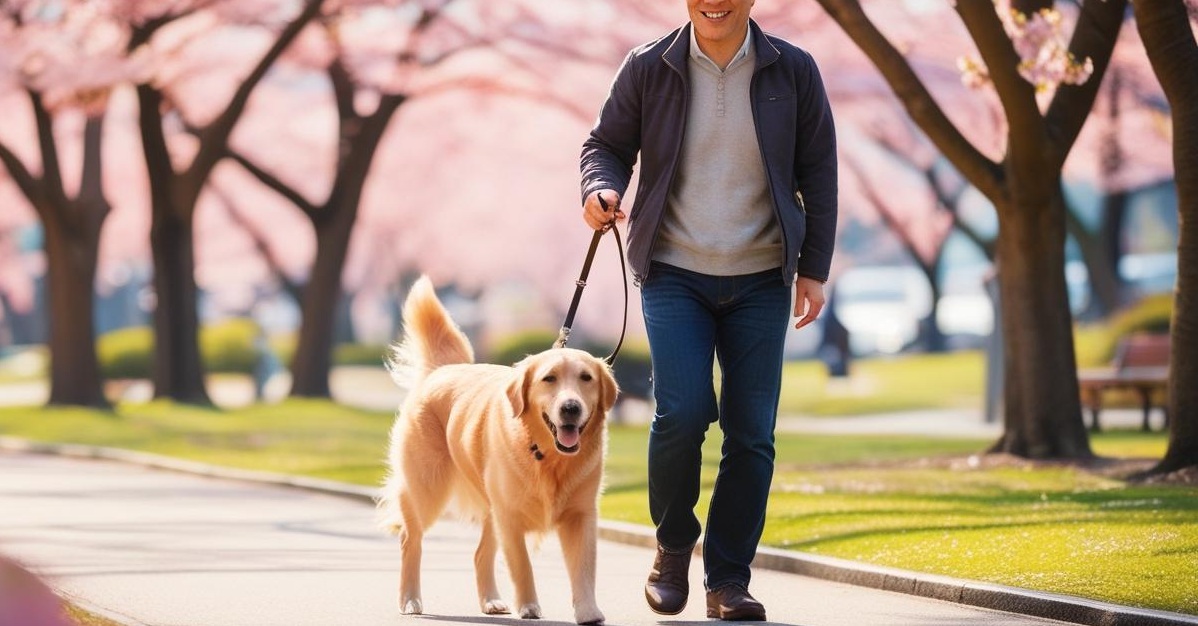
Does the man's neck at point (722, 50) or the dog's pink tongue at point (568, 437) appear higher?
the man's neck at point (722, 50)

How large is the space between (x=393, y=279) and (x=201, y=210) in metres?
5.93

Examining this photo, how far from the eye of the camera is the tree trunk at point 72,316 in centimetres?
2833

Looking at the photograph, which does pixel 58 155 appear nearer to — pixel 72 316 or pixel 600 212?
pixel 72 316

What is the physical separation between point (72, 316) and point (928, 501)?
1892 centimetres

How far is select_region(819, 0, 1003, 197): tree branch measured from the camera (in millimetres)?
14375

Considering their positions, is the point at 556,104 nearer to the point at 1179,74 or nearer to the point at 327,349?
the point at 327,349

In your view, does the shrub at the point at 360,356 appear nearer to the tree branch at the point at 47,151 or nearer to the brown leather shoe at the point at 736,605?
the tree branch at the point at 47,151

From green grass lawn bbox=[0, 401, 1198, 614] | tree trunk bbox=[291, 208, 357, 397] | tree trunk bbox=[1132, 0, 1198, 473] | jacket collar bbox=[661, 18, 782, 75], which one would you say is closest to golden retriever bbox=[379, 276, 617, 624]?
jacket collar bbox=[661, 18, 782, 75]

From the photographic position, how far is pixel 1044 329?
15102 mm

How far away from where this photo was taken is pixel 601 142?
741cm

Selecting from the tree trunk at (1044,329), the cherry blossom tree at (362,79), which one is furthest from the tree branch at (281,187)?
the tree trunk at (1044,329)

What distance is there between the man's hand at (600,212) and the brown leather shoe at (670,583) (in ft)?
4.38

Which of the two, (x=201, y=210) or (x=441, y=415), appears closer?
(x=441, y=415)

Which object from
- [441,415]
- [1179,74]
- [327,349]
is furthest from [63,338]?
[441,415]
